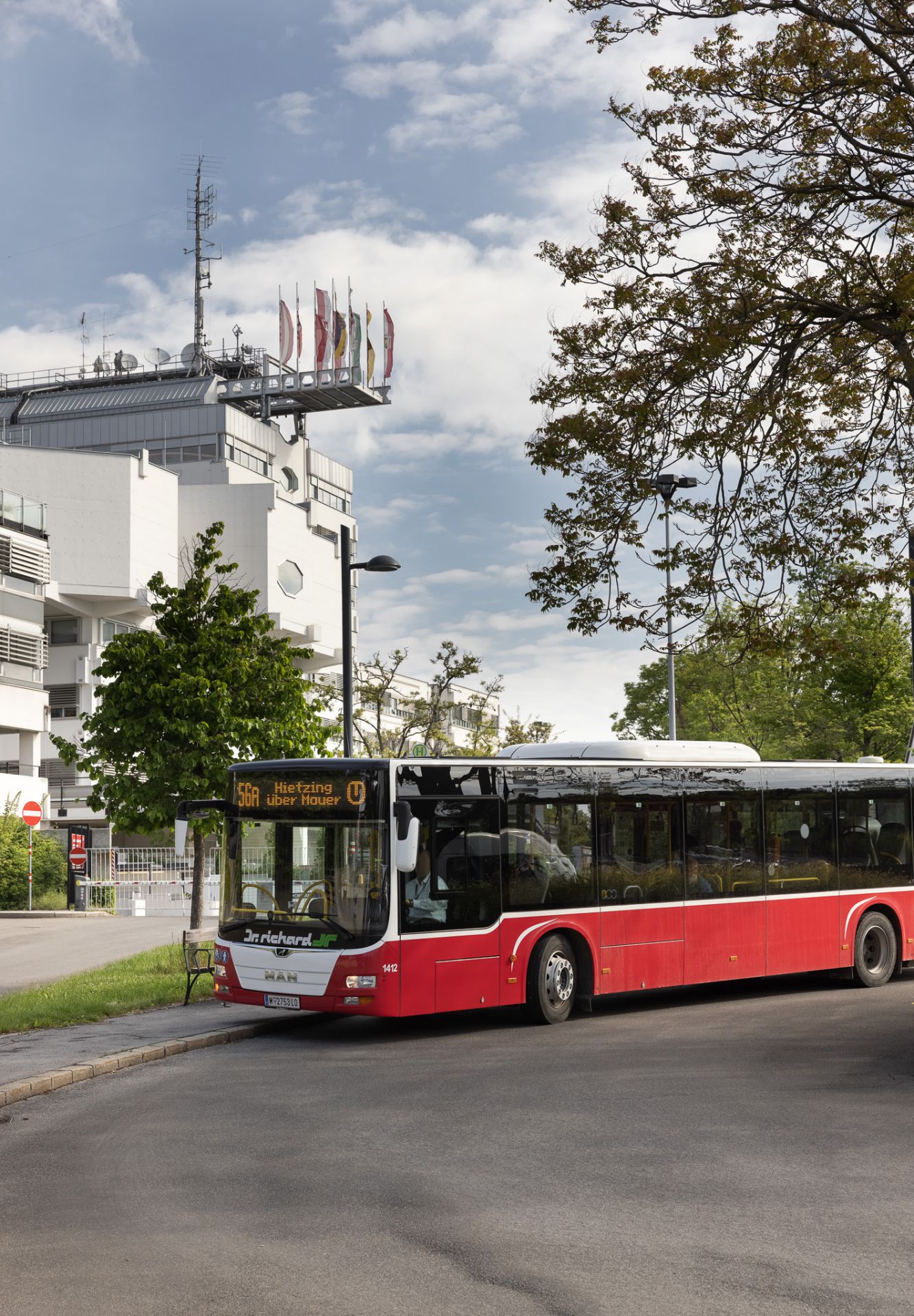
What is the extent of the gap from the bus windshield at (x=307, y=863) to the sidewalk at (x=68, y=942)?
6565 millimetres

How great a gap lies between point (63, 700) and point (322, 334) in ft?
89.8

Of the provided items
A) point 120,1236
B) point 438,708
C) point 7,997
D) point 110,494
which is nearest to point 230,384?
point 110,494

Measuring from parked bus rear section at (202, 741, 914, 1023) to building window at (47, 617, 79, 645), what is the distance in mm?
59730

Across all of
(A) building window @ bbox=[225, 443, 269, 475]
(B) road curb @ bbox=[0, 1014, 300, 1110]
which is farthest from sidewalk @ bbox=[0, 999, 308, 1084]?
(A) building window @ bbox=[225, 443, 269, 475]

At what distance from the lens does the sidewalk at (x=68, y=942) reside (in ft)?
79.6

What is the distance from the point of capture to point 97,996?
58.9 ft

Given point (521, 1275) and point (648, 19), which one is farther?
point (648, 19)

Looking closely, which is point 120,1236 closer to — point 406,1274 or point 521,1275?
point 406,1274

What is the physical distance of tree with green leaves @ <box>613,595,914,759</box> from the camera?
41062 mm

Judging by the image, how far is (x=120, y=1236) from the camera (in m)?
7.15

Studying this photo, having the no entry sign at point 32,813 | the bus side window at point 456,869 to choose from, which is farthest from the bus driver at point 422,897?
the no entry sign at point 32,813

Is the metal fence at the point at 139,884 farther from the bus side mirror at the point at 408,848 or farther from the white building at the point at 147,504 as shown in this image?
the bus side mirror at the point at 408,848

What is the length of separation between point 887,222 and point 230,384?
7642cm

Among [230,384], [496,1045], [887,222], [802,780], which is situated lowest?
[496,1045]
